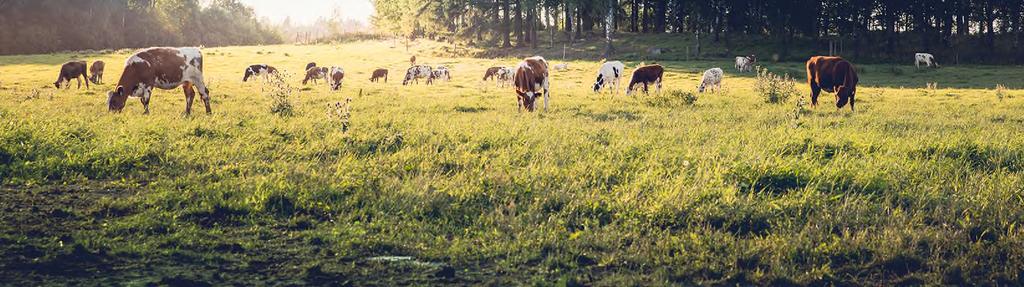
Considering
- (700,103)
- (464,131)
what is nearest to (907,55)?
(700,103)

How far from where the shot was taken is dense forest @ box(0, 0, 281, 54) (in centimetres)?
6819

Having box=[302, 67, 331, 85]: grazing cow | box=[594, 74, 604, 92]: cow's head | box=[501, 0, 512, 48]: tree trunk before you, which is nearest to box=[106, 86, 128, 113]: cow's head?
box=[594, 74, 604, 92]: cow's head

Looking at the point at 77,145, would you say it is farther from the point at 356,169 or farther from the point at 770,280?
the point at 770,280

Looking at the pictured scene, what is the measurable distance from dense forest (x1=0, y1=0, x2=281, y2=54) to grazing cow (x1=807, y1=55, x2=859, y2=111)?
2848 inches

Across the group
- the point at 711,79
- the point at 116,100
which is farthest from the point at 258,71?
the point at 711,79

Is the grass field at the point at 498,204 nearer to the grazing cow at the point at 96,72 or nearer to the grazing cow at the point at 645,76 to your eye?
the grazing cow at the point at 645,76

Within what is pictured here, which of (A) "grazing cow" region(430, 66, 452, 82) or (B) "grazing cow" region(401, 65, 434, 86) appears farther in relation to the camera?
(A) "grazing cow" region(430, 66, 452, 82)

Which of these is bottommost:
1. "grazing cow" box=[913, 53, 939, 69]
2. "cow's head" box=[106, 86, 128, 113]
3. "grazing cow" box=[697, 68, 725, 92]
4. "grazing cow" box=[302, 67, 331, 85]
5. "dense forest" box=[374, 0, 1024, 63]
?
"cow's head" box=[106, 86, 128, 113]

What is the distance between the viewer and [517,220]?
5.85 metres

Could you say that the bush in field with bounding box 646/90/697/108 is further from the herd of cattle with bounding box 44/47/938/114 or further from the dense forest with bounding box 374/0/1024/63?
the dense forest with bounding box 374/0/1024/63

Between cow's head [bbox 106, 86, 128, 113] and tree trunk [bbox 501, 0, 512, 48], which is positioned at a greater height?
tree trunk [bbox 501, 0, 512, 48]

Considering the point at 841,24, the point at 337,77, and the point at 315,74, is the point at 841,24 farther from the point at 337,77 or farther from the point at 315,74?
the point at 337,77

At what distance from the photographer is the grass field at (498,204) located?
4.76 m

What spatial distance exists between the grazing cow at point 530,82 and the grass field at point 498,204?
4978 mm
